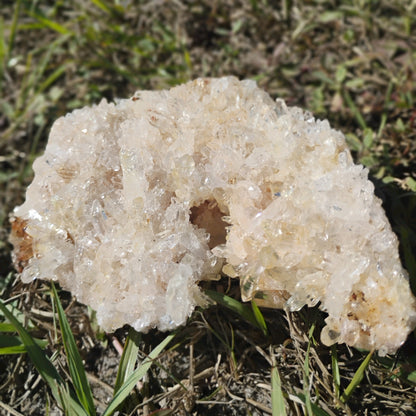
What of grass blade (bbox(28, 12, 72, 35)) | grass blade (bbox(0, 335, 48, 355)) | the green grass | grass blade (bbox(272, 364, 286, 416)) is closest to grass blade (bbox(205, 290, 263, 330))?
the green grass

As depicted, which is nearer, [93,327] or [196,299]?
[196,299]

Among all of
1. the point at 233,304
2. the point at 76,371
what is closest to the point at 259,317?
the point at 233,304

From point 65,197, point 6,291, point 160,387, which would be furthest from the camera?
point 6,291

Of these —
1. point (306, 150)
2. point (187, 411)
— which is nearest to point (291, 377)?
point (187, 411)

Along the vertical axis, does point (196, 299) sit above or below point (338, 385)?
above

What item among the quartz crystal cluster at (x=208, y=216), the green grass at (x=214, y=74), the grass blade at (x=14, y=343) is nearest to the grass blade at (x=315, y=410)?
the green grass at (x=214, y=74)

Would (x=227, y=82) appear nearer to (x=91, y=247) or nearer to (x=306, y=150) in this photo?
(x=306, y=150)

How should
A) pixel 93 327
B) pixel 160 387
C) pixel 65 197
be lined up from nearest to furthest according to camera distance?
pixel 65 197 → pixel 160 387 → pixel 93 327
